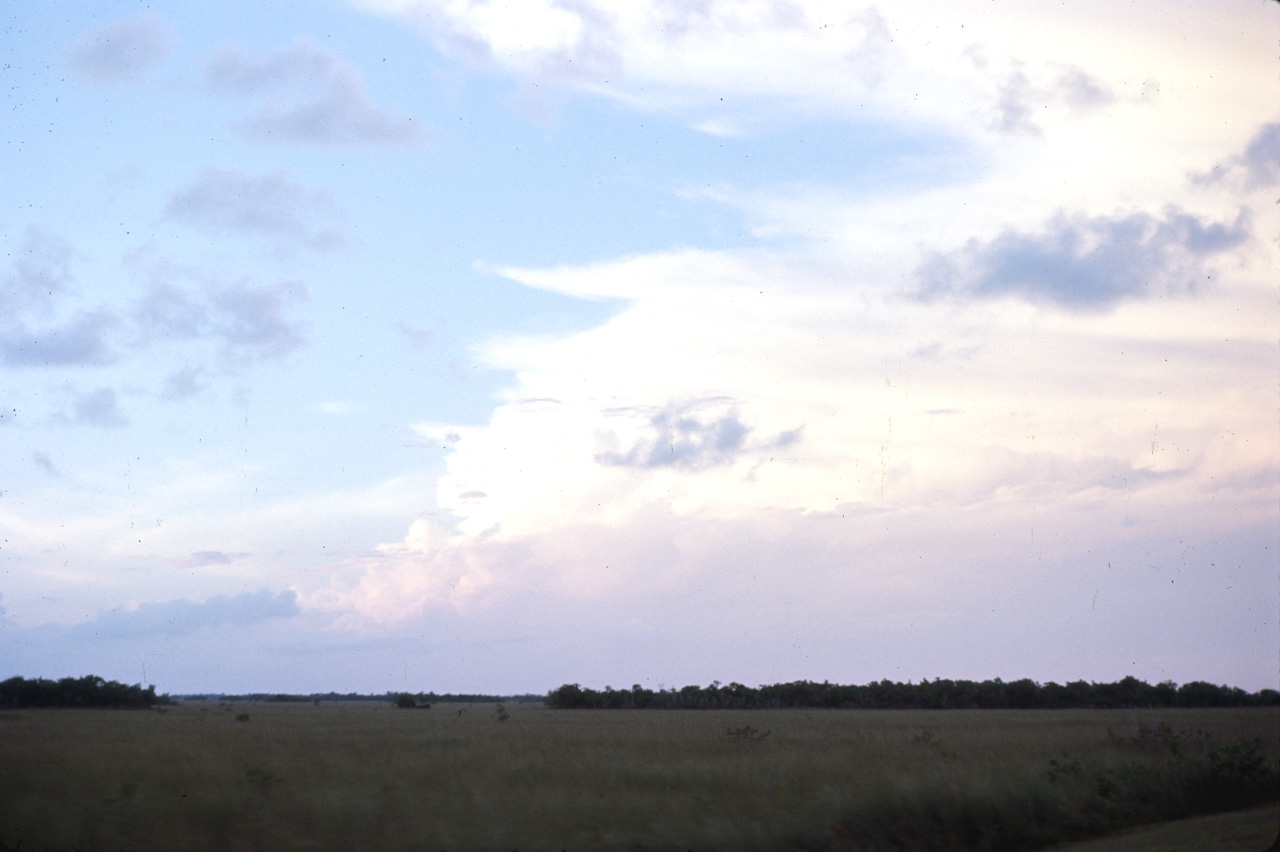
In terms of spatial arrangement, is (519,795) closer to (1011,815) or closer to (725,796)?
(725,796)

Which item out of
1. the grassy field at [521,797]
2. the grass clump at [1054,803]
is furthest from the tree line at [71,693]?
the grass clump at [1054,803]

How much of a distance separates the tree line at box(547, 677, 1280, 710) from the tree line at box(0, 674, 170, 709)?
47075mm

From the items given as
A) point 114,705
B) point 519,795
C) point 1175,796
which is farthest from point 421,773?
point 114,705

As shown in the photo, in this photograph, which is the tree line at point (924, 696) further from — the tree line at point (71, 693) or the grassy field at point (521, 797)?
the grassy field at point (521, 797)

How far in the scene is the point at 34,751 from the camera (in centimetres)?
2181

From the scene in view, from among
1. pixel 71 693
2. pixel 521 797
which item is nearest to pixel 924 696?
pixel 71 693

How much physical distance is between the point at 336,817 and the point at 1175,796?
15.4m

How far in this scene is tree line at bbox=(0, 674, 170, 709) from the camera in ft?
208

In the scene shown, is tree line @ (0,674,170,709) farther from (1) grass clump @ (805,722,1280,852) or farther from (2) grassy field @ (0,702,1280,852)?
(1) grass clump @ (805,722,1280,852)

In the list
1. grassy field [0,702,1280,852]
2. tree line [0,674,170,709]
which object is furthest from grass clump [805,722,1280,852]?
tree line [0,674,170,709]

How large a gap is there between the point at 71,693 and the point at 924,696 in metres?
73.9

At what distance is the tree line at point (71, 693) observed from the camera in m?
63.5

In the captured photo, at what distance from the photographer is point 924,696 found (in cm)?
9869

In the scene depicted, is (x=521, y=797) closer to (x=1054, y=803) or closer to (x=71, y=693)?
(x=1054, y=803)
